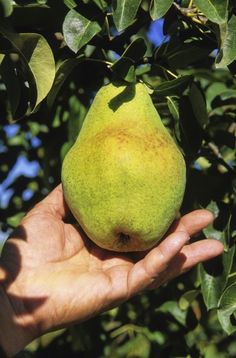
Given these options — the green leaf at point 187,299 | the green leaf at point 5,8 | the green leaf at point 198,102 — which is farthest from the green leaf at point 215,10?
the green leaf at point 187,299

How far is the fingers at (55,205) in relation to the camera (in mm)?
1646

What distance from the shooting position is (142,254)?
5.12 feet

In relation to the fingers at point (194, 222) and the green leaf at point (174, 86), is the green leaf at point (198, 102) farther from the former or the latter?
the fingers at point (194, 222)

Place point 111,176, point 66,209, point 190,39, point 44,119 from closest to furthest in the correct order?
point 111,176, point 190,39, point 66,209, point 44,119

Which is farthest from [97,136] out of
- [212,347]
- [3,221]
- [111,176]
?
[212,347]

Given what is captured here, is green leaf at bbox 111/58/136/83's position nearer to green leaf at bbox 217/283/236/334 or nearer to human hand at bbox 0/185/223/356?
human hand at bbox 0/185/223/356

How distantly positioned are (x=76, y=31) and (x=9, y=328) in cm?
65

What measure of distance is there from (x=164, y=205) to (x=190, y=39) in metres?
0.38

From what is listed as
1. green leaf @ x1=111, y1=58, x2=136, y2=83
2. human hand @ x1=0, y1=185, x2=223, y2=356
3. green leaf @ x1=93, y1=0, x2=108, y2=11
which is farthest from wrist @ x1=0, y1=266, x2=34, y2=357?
green leaf @ x1=93, y1=0, x2=108, y2=11

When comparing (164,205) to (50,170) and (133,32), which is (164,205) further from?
(50,170)

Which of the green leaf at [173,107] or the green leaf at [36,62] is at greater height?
the green leaf at [36,62]

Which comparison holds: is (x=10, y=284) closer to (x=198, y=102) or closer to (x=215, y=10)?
(x=198, y=102)

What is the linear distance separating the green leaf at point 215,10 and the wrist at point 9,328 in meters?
0.70

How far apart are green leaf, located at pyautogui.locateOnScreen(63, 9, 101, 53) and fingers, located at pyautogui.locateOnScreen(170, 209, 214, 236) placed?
0.49 metres
